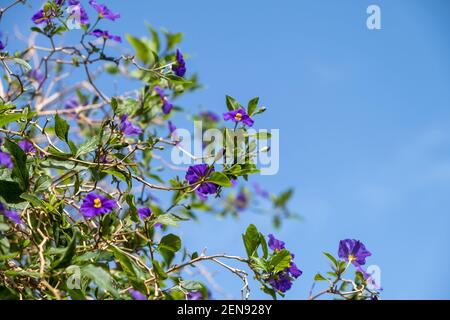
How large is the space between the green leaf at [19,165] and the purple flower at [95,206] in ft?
0.58

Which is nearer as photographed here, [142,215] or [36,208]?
[36,208]

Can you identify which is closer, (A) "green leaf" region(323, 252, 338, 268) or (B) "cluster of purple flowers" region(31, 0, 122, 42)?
(A) "green leaf" region(323, 252, 338, 268)

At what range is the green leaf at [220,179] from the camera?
1.78 meters

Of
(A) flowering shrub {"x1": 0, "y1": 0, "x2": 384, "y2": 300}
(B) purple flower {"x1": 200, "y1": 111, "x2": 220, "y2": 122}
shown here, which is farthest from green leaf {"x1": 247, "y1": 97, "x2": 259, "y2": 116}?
(B) purple flower {"x1": 200, "y1": 111, "x2": 220, "y2": 122}

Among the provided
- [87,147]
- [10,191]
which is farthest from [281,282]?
[10,191]

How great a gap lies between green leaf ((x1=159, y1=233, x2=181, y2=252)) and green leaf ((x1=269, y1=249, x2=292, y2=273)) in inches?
11.3

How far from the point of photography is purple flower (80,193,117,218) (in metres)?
1.71

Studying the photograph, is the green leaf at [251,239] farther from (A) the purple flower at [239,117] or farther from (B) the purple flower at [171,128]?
(B) the purple flower at [171,128]

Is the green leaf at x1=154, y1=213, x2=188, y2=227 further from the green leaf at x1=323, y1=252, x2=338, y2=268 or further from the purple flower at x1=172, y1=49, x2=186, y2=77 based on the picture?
the purple flower at x1=172, y1=49, x2=186, y2=77

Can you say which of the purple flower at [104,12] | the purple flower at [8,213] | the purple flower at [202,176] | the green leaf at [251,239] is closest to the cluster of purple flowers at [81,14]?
the purple flower at [104,12]
